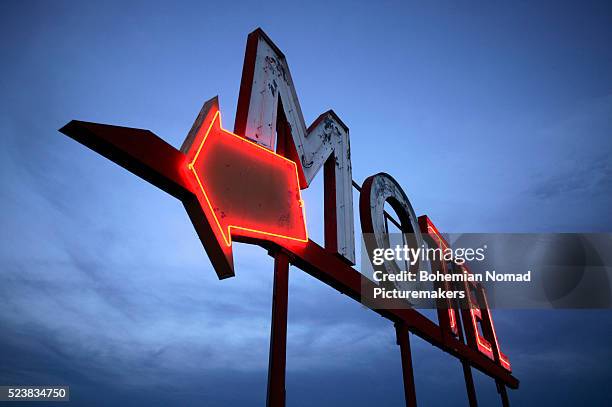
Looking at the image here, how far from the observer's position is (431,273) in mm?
8672

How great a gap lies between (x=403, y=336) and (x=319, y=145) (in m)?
3.83

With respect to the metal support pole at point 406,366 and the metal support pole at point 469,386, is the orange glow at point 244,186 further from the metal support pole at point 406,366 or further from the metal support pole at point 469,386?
the metal support pole at point 469,386

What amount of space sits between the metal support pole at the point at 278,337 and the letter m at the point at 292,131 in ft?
3.98

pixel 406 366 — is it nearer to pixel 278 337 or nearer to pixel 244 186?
pixel 278 337

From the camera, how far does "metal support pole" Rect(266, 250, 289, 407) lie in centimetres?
346

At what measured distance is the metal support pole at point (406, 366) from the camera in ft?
19.9

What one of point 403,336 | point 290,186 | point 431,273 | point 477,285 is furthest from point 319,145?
point 477,285

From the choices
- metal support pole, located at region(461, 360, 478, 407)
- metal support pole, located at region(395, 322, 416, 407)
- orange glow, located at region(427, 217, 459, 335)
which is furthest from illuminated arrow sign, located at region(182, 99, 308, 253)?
metal support pole, located at region(461, 360, 478, 407)

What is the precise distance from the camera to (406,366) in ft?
20.8

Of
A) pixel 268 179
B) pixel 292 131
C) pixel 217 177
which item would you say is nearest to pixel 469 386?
pixel 292 131

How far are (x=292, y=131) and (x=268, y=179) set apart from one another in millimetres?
1105

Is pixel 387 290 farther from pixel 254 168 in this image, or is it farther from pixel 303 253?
pixel 254 168

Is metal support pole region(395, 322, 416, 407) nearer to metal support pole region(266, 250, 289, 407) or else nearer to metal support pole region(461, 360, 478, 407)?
metal support pole region(266, 250, 289, 407)

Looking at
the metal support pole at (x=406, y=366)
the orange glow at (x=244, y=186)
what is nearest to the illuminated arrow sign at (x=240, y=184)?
the orange glow at (x=244, y=186)
